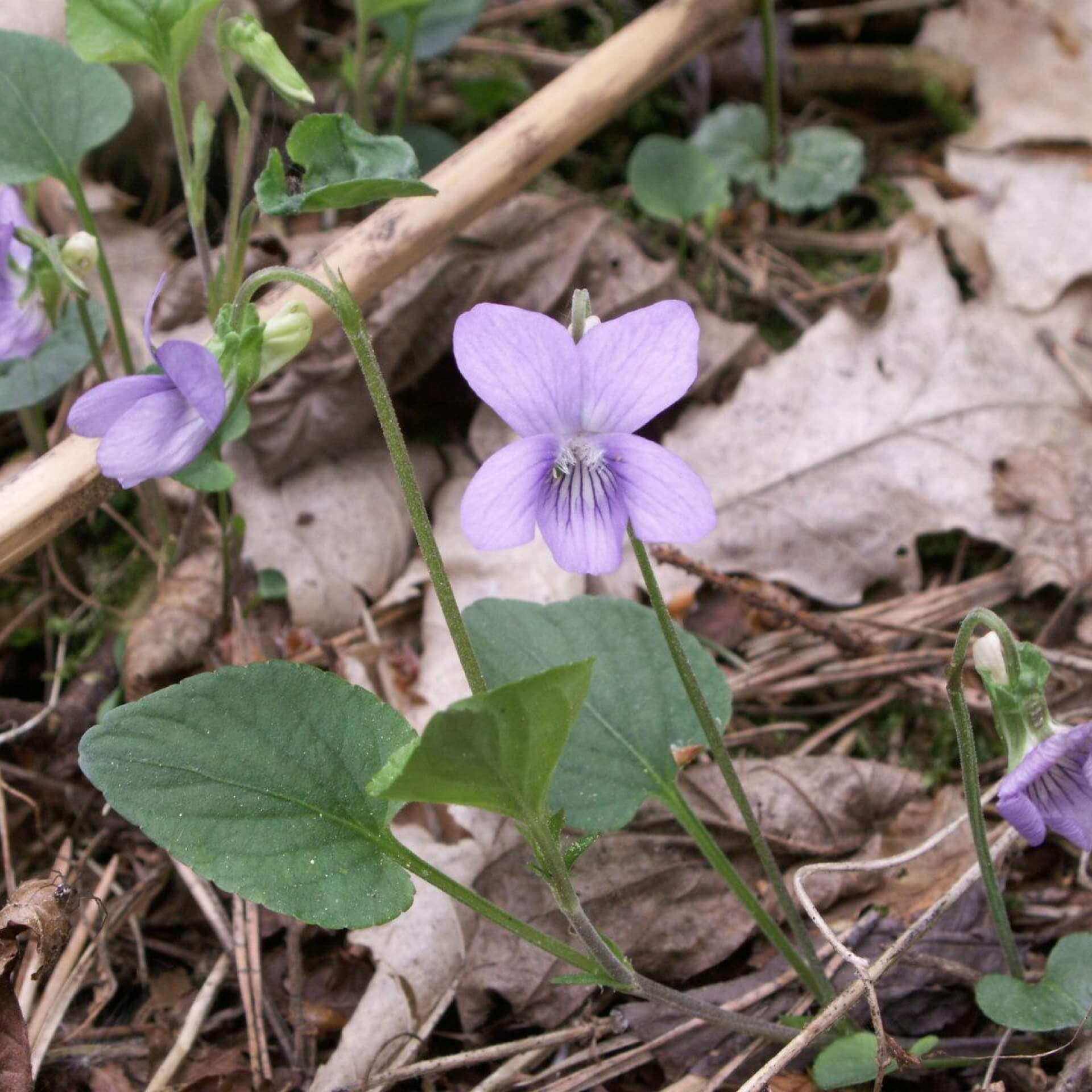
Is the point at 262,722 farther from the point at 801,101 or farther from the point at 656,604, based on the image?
the point at 801,101

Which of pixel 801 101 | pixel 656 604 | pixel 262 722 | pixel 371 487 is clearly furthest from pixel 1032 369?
pixel 262 722

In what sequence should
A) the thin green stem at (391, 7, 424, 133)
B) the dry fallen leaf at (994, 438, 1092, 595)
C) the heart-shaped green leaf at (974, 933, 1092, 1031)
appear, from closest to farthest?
1. the heart-shaped green leaf at (974, 933, 1092, 1031)
2. the dry fallen leaf at (994, 438, 1092, 595)
3. the thin green stem at (391, 7, 424, 133)

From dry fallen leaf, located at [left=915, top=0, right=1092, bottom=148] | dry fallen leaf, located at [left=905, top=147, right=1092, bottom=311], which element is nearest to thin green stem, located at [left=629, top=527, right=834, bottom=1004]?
dry fallen leaf, located at [left=905, top=147, right=1092, bottom=311]

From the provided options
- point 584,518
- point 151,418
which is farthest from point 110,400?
point 584,518

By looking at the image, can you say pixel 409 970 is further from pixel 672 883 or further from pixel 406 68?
pixel 406 68

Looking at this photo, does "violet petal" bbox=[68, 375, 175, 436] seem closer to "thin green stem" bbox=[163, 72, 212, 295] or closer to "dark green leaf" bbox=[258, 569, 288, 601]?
"thin green stem" bbox=[163, 72, 212, 295]
